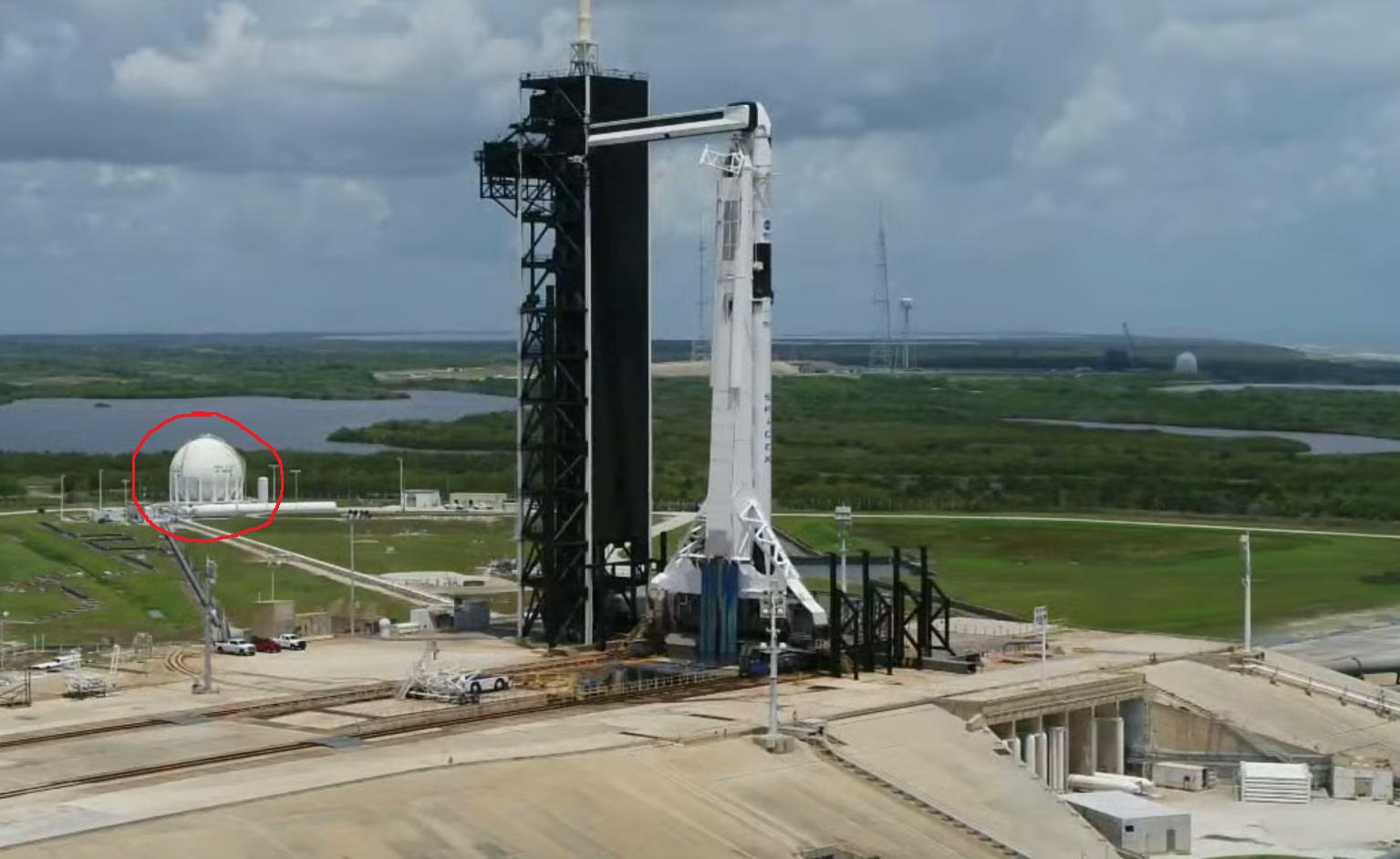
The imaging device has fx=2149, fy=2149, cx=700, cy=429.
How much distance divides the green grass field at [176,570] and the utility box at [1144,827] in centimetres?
4149

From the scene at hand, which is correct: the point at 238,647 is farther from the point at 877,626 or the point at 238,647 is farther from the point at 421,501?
the point at 421,501

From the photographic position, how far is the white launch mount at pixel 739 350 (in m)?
67.7

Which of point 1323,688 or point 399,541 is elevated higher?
point 399,541

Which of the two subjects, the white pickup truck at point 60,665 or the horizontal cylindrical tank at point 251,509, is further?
the horizontal cylindrical tank at point 251,509

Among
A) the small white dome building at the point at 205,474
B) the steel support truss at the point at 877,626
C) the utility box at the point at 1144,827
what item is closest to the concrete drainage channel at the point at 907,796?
the utility box at the point at 1144,827

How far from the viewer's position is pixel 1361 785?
207 feet

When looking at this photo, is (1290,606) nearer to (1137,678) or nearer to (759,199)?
(1137,678)

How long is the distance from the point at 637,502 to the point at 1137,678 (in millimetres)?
17254

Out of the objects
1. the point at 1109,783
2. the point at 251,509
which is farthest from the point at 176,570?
the point at 1109,783

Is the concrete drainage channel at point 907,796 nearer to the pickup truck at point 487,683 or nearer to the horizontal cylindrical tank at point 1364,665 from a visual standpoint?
the pickup truck at point 487,683

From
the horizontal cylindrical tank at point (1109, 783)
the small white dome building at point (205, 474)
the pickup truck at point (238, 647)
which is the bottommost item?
the horizontal cylindrical tank at point (1109, 783)

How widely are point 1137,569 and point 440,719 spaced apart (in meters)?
66.6

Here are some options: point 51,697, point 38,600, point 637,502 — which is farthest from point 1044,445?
point 51,697

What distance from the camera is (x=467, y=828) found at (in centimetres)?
4525
